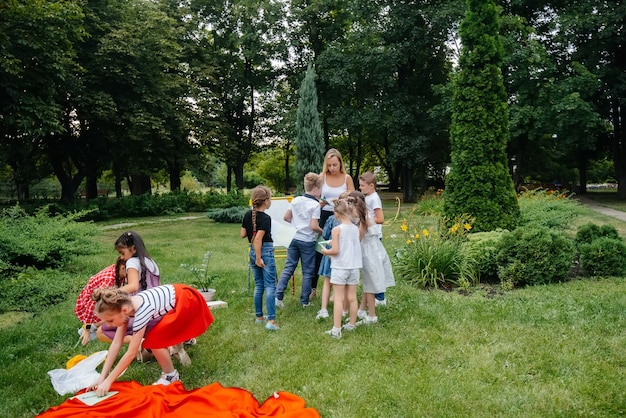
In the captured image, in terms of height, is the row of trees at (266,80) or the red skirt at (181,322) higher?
the row of trees at (266,80)

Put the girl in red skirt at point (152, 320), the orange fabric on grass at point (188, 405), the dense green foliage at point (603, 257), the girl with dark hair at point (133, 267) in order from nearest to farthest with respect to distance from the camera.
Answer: the orange fabric on grass at point (188, 405), the girl in red skirt at point (152, 320), the girl with dark hair at point (133, 267), the dense green foliage at point (603, 257)

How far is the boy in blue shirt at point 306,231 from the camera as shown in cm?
565

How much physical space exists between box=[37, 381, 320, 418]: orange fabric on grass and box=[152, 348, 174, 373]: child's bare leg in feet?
1.01

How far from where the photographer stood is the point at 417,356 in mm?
4180

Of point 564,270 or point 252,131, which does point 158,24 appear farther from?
point 564,270

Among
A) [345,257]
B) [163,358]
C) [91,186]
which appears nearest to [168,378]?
[163,358]

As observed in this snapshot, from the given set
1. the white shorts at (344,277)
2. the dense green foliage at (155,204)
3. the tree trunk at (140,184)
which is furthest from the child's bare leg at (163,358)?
the tree trunk at (140,184)

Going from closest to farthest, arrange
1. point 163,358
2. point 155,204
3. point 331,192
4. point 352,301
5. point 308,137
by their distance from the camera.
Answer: point 163,358 < point 352,301 < point 331,192 < point 308,137 < point 155,204

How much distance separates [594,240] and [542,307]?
2.53 meters

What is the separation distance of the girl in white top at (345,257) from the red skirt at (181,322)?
1.40 meters

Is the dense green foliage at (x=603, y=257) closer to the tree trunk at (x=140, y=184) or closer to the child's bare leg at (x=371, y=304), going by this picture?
the child's bare leg at (x=371, y=304)

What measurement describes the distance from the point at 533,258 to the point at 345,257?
3358 mm

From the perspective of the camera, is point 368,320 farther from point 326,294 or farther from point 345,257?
point 345,257

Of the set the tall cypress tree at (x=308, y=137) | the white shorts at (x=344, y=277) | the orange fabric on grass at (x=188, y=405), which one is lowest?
the orange fabric on grass at (x=188, y=405)
